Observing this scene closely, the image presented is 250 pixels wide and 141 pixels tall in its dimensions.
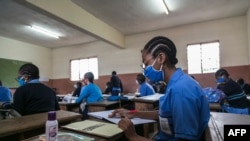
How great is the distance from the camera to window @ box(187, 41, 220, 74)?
255 inches

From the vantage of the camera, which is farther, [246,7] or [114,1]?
[246,7]

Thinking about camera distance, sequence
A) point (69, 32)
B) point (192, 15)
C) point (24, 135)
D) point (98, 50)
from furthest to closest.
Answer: point (98, 50)
point (69, 32)
point (192, 15)
point (24, 135)

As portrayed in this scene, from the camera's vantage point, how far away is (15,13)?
17.7 feet

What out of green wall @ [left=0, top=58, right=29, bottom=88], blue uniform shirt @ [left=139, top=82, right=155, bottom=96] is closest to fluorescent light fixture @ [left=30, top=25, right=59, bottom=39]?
green wall @ [left=0, top=58, right=29, bottom=88]

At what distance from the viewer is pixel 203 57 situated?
6.58 metres

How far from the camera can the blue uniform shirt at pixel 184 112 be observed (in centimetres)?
93

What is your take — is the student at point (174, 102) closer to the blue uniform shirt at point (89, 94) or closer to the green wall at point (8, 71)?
the blue uniform shirt at point (89, 94)

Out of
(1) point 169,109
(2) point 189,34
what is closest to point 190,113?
(1) point 169,109

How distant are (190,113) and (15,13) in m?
5.96

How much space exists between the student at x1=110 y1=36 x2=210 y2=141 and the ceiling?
3391mm

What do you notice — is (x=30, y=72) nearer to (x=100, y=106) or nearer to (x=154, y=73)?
(x=100, y=106)

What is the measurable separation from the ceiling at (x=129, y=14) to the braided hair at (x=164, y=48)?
332 centimetres

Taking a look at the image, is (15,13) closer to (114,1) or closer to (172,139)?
(114,1)

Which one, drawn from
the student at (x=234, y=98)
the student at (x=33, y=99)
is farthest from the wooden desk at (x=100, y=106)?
the student at (x=234, y=98)
